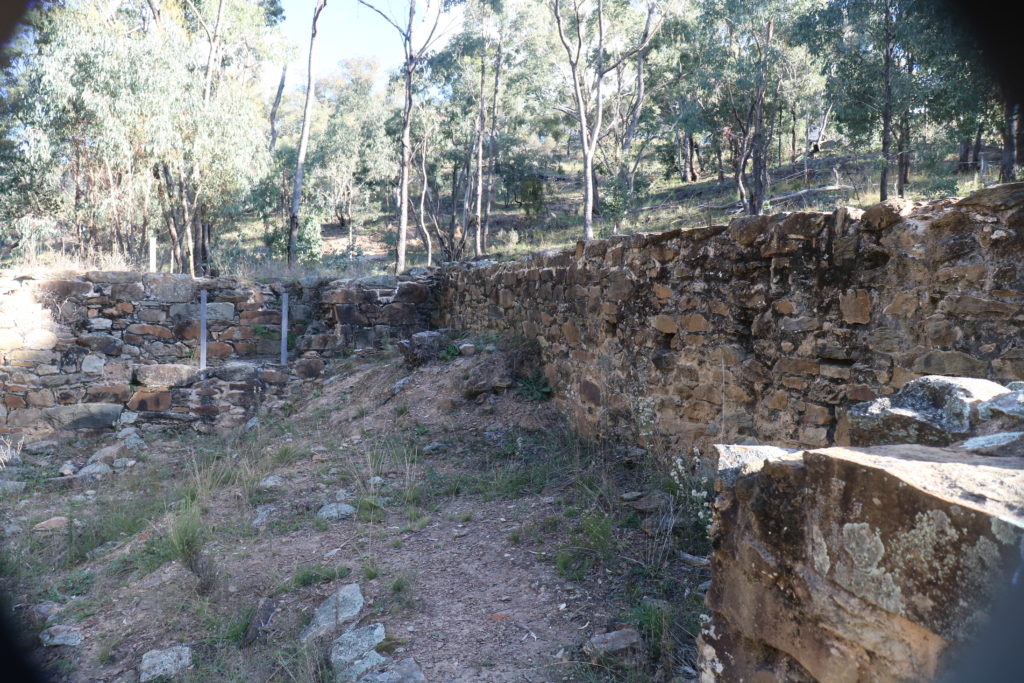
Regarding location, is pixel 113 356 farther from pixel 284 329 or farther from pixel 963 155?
pixel 963 155

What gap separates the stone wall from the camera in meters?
2.58

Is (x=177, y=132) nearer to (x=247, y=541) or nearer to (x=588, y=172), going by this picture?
(x=588, y=172)

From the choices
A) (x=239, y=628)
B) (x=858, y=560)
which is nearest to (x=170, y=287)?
(x=239, y=628)

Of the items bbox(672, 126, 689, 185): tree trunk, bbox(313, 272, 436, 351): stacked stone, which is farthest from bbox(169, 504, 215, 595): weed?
bbox(672, 126, 689, 185): tree trunk

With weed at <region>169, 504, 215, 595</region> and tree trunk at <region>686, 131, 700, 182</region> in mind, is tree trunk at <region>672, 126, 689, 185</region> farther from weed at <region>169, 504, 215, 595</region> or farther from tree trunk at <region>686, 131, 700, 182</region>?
weed at <region>169, 504, 215, 595</region>

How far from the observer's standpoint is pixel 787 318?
341 centimetres

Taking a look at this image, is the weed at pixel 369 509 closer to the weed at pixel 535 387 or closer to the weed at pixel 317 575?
the weed at pixel 317 575

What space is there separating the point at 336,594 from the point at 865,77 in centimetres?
1702

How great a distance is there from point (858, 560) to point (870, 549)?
0.12 feet

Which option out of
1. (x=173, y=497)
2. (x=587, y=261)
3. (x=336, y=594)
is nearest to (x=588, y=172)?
(x=587, y=261)

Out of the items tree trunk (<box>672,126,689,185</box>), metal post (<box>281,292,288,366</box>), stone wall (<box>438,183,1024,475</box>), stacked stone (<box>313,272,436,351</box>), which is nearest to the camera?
stone wall (<box>438,183,1024,475</box>)

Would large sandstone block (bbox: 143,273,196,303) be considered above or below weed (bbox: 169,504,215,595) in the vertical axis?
above

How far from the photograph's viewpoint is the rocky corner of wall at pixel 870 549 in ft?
3.46

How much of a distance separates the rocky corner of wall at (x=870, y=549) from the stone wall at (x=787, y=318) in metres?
1.00
